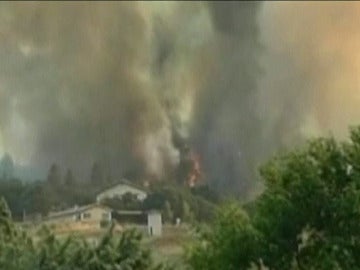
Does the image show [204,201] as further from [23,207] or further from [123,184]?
[23,207]

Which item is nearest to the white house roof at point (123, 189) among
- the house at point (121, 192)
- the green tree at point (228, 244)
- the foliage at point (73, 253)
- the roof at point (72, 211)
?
the house at point (121, 192)

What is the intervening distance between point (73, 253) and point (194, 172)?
2.00 meters

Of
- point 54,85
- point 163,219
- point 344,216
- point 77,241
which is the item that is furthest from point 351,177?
point 54,85

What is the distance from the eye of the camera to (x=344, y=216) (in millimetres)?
4059

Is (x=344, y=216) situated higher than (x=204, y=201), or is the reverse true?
(x=204, y=201)

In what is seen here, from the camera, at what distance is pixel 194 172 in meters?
6.40

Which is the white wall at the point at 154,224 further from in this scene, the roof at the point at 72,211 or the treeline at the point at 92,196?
the roof at the point at 72,211

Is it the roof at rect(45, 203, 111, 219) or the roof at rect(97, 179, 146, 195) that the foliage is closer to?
the roof at rect(45, 203, 111, 219)

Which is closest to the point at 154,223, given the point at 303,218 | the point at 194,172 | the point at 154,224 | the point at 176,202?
the point at 154,224

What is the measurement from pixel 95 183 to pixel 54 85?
76 cm

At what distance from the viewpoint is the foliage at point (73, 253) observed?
4.46 meters

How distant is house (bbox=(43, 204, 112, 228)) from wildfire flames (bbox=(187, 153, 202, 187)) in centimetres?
75

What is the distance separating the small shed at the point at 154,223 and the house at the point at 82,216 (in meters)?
0.28

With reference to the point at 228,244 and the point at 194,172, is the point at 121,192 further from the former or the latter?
the point at 228,244
